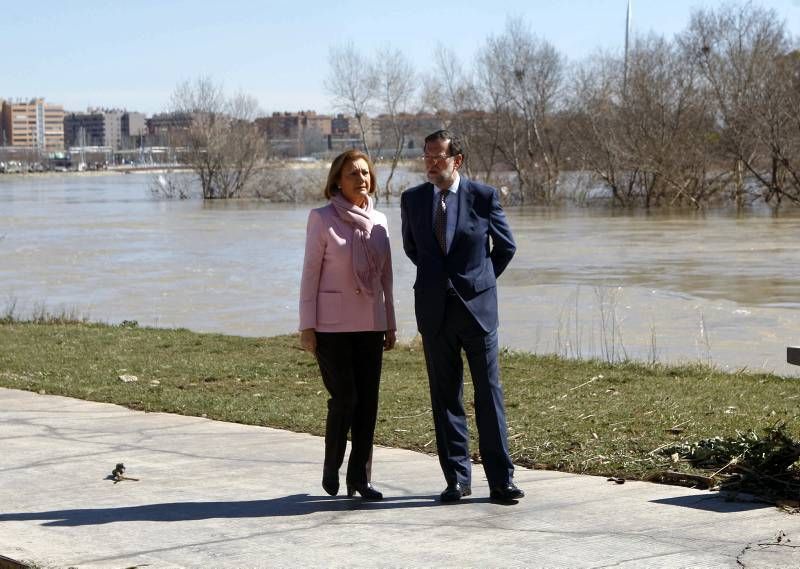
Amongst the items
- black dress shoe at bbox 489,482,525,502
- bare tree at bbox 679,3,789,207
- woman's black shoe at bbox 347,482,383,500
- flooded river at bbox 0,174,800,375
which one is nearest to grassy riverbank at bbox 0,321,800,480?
black dress shoe at bbox 489,482,525,502

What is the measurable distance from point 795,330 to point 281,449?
428 inches

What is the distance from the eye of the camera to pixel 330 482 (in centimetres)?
692

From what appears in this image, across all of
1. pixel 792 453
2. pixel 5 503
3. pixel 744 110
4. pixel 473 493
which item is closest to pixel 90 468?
pixel 5 503

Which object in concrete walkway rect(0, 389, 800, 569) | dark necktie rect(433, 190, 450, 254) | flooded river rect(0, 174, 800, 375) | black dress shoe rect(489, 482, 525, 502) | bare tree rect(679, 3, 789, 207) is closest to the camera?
concrete walkway rect(0, 389, 800, 569)

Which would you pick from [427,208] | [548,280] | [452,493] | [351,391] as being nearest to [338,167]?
[427,208]

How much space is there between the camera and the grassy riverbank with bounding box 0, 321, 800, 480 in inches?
328

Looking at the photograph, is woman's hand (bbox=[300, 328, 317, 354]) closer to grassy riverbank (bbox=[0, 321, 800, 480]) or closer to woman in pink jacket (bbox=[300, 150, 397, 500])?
woman in pink jacket (bbox=[300, 150, 397, 500])

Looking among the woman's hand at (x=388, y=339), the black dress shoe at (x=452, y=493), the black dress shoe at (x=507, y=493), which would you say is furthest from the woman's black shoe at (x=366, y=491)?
the woman's hand at (x=388, y=339)

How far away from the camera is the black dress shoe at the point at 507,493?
6.68 meters

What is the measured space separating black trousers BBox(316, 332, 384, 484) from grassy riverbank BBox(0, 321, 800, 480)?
1.25m

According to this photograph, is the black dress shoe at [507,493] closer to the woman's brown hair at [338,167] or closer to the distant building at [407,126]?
the woman's brown hair at [338,167]

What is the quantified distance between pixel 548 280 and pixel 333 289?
19.0 meters

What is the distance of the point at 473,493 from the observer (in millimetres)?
7023

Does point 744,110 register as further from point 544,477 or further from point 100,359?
point 544,477
